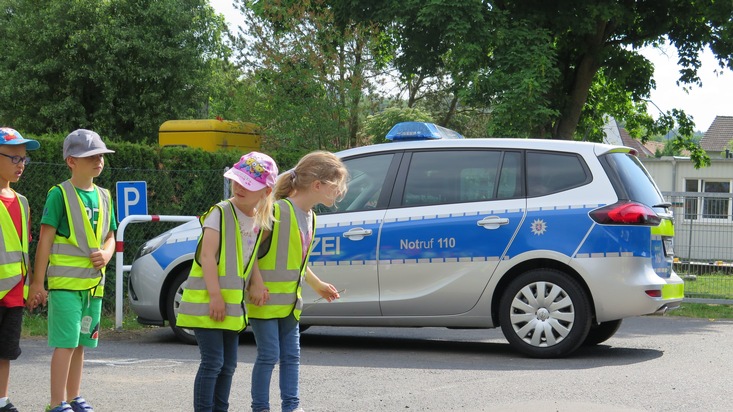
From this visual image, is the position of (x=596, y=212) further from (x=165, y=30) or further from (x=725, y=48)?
(x=165, y=30)

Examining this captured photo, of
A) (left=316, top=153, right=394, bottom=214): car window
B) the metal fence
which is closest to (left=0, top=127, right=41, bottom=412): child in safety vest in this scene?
(left=316, top=153, right=394, bottom=214): car window

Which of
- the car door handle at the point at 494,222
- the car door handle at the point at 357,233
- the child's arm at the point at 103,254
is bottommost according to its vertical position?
the car door handle at the point at 357,233

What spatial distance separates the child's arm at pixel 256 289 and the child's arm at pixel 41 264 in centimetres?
116

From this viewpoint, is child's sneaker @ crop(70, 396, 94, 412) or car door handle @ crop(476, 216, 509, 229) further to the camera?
car door handle @ crop(476, 216, 509, 229)

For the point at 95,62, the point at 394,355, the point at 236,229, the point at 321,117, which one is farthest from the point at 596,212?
the point at 95,62

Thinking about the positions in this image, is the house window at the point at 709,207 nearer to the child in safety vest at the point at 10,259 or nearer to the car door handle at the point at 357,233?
the car door handle at the point at 357,233

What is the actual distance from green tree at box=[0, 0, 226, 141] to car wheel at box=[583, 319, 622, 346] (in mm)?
31361

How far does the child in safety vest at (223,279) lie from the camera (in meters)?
5.01

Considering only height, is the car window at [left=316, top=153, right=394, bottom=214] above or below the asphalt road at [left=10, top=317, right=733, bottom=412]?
above

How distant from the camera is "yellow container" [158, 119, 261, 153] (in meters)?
21.5

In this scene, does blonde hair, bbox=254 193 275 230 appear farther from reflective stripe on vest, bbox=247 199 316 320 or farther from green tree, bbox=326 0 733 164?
green tree, bbox=326 0 733 164

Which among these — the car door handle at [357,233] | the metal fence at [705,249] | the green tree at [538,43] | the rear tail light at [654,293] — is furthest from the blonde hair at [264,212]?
the green tree at [538,43]

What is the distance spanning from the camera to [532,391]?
6.75 metres

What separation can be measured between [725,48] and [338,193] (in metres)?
17.4
